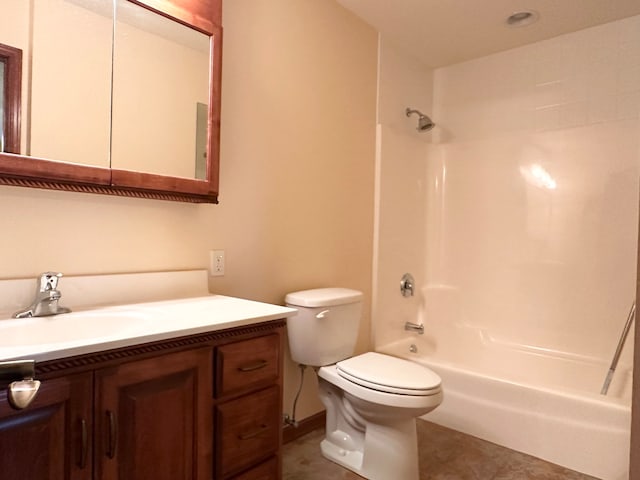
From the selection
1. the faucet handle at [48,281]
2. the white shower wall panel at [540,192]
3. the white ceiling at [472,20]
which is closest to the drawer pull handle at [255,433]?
the faucet handle at [48,281]

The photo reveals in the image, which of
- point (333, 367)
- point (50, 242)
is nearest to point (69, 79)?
point (50, 242)

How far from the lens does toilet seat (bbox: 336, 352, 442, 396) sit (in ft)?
5.21

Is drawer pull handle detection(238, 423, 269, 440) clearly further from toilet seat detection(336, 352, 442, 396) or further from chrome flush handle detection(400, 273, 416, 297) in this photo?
chrome flush handle detection(400, 273, 416, 297)

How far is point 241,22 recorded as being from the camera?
1.75 m

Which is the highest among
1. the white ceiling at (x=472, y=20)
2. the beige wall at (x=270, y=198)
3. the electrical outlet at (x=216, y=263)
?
the white ceiling at (x=472, y=20)

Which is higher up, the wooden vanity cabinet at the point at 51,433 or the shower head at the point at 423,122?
the shower head at the point at 423,122

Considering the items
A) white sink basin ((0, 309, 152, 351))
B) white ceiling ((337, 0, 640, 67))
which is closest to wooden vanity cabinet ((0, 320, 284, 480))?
white sink basin ((0, 309, 152, 351))

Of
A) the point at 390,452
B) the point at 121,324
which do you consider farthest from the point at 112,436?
the point at 390,452

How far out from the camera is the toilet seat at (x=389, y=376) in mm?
1587

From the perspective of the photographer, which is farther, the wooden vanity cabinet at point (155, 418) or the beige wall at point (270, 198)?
the beige wall at point (270, 198)

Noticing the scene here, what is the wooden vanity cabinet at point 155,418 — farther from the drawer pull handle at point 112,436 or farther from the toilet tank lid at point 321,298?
the toilet tank lid at point 321,298

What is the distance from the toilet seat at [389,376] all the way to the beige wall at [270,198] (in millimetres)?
403

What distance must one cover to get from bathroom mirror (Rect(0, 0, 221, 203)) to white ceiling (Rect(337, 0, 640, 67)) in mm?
1165

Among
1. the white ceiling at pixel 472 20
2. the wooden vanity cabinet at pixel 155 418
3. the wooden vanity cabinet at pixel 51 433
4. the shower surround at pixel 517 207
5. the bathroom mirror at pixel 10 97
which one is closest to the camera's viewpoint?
the wooden vanity cabinet at pixel 51 433
